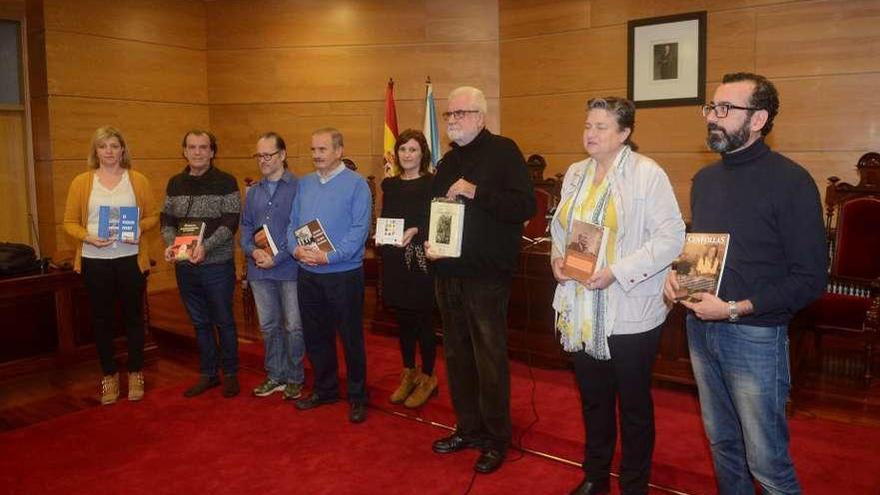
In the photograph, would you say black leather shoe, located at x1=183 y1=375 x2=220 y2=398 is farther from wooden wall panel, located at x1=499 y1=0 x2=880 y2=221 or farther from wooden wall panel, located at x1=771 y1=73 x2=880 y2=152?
wooden wall panel, located at x1=771 y1=73 x2=880 y2=152

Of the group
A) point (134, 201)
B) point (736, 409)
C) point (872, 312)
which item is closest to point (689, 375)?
point (872, 312)

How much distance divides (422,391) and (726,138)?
2133mm

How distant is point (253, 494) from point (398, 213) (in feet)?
4.63

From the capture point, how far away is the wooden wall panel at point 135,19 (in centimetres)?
623

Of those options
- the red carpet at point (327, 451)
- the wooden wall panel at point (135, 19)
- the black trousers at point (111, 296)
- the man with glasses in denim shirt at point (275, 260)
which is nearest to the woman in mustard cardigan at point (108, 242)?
the black trousers at point (111, 296)

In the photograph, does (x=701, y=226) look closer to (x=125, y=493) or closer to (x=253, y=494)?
(x=253, y=494)

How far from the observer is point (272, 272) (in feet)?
12.1

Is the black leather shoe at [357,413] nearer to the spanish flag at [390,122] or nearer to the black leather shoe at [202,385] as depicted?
the black leather shoe at [202,385]

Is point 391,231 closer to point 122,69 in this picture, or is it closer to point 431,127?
point 431,127

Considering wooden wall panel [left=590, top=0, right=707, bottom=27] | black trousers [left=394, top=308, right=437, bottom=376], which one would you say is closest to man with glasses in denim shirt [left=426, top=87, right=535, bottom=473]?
black trousers [left=394, top=308, right=437, bottom=376]

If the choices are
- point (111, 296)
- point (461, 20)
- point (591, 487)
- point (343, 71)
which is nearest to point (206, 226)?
point (111, 296)

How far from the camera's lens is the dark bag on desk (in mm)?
4434

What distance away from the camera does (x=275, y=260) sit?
3.61 m

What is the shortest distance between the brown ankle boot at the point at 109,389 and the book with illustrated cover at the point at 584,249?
2.80 metres
